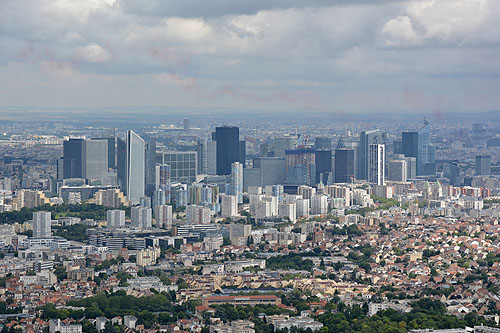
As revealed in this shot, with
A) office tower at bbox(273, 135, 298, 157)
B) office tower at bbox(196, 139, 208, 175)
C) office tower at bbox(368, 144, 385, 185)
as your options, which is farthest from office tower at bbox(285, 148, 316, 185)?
office tower at bbox(196, 139, 208, 175)

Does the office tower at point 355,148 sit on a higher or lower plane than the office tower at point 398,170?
higher

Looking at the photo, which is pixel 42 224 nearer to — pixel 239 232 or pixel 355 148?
pixel 239 232

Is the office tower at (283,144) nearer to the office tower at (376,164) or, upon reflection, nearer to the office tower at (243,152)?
the office tower at (243,152)

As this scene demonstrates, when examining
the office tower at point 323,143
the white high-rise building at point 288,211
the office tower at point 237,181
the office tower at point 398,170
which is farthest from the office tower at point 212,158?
the white high-rise building at point 288,211

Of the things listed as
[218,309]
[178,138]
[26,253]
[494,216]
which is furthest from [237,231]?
[178,138]

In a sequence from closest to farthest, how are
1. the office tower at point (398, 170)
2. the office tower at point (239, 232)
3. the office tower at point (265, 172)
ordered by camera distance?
1. the office tower at point (239, 232)
2. the office tower at point (265, 172)
3. the office tower at point (398, 170)

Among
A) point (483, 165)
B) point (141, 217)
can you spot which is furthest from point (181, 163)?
point (141, 217)

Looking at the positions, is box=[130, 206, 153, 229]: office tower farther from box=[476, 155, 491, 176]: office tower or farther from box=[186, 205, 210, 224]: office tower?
box=[476, 155, 491, 176]: office tower
